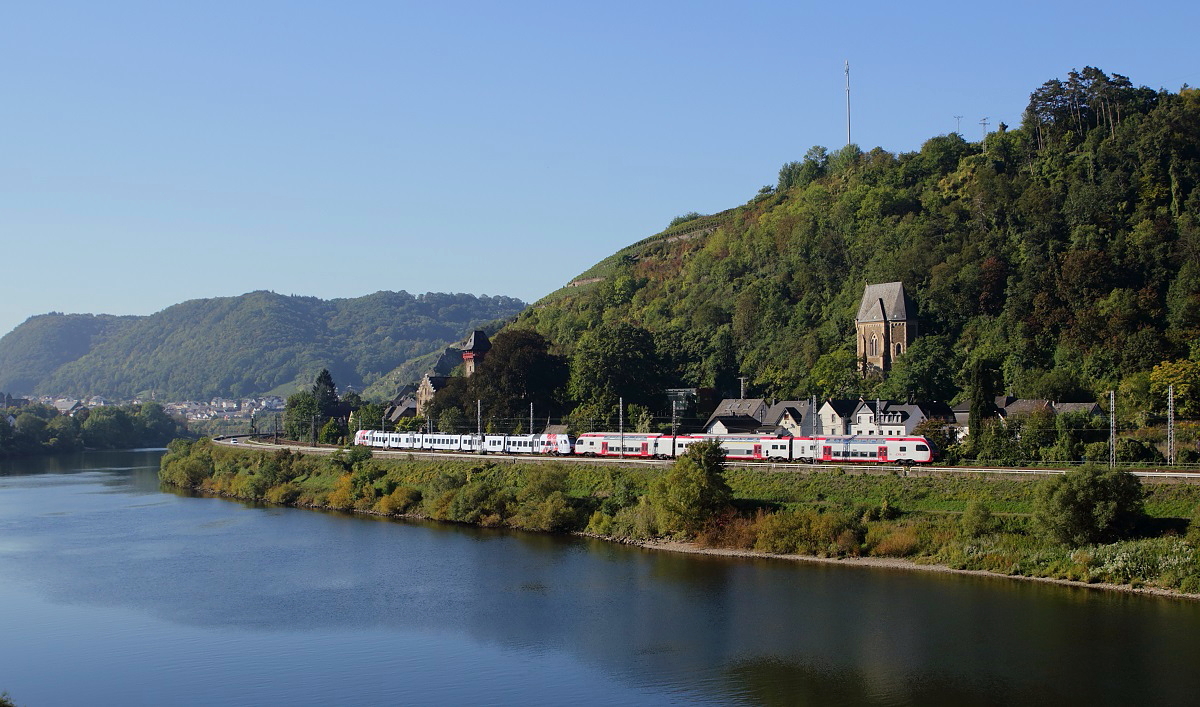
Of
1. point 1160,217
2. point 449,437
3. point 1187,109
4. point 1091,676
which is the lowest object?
point 1091,676

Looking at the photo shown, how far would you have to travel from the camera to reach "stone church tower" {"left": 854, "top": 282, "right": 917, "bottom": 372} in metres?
90.6

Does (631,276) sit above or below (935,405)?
above

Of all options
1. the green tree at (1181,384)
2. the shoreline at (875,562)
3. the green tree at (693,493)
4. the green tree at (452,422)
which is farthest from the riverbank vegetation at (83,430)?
the green tree at (1181,384)

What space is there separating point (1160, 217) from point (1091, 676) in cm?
6382

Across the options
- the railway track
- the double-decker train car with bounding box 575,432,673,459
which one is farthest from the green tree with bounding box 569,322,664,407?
the railway track

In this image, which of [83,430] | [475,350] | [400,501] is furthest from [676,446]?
[83,430]

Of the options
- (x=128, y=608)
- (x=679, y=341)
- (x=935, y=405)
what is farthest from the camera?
(x=679, y=341)

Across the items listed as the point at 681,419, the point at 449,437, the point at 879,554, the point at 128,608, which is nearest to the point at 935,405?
the point at 681,419

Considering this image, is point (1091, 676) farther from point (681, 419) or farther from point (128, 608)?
point (681, 419)

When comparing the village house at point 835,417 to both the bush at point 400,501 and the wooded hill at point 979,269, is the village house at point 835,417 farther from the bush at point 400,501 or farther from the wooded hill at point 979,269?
the bush at point 400,501

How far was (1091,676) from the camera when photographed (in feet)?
108

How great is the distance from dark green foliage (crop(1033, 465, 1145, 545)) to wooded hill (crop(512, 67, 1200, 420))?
1844cm

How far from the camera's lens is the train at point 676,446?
2334 inches

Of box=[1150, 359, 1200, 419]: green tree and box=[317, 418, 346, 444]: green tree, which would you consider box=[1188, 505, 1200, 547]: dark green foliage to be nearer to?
box=[1150, 359, 1200, 419]: green tree
